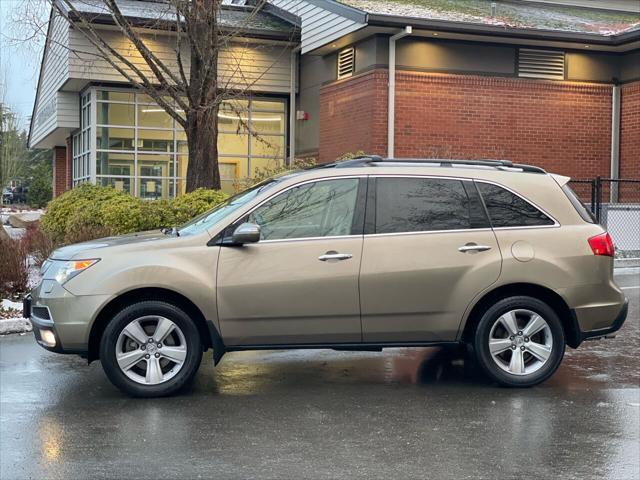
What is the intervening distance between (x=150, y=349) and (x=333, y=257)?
5.31 feet

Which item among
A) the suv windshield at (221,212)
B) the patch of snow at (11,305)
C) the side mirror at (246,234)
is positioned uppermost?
the suv windshield at (221,212)

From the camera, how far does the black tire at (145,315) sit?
6.39 metres

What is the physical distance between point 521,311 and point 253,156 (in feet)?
54.2

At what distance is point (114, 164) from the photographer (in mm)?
21766

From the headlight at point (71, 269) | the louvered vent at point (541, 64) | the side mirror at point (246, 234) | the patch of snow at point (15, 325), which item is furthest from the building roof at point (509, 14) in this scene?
the headlight at point (71, 269)

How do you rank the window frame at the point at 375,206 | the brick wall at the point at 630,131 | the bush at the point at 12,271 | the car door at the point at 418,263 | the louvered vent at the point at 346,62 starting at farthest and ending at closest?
the louvered vent at the point at 346,62, the brick wall at the point at 630,131, the bush at the point at 12,271, the window frame at the point at 375,206, the car door at the point at 418,263

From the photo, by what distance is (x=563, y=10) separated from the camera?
862 inches

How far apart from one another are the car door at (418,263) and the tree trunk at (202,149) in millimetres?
7684

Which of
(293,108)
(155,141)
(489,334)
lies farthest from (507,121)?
(489,334)

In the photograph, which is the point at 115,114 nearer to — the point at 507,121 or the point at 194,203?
the point at 194,203

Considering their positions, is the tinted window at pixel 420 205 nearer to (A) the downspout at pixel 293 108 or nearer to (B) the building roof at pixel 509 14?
(B) the building roof at pixel 509 14

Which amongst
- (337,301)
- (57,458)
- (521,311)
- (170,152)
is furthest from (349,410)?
(170,152)

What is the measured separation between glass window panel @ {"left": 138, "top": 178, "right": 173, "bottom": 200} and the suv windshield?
49.8 feet

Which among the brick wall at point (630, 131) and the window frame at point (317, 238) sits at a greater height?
the brick wall at point (630, 131)
